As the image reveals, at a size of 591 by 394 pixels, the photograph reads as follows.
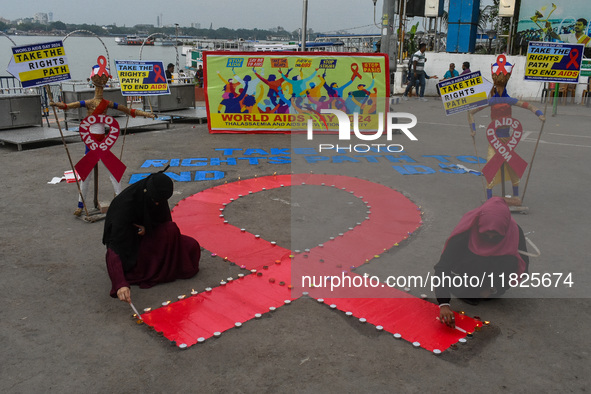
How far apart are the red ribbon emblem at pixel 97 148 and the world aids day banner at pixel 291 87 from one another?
662 centimetres

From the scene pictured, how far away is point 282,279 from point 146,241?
1.53 metres

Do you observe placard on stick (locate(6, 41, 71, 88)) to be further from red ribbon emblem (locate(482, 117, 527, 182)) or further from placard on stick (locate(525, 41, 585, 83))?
placard on stick (locate(525, 41, 585, 83))

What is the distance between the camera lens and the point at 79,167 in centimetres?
728

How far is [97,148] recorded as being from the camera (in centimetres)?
739

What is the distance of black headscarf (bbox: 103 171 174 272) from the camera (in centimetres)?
498

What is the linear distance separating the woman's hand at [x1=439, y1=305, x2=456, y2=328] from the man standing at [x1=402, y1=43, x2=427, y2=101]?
1773 centimetres

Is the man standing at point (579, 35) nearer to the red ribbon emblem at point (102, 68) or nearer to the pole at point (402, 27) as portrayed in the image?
the pole at point (402, 27)

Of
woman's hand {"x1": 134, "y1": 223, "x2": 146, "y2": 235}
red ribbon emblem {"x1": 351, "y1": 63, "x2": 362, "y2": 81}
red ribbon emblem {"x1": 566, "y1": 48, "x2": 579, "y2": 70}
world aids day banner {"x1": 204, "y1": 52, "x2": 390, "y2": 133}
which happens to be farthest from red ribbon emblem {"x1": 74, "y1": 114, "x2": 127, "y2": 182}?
red ribbon emblem {"x1": 351, "y1": 63, "x2": 362, "y2": 81}

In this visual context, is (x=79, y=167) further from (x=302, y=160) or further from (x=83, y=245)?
(x=302, y=160)

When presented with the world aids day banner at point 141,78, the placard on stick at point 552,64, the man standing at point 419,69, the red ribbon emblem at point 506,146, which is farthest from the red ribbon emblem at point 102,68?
the man standing at point 419,69

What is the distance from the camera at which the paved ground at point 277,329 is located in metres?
3.90

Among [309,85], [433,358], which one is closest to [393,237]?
[433,358]

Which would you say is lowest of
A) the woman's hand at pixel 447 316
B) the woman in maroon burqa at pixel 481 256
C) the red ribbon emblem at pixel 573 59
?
the woman's hand at pixel 447 316

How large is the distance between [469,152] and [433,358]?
868 centimetres
